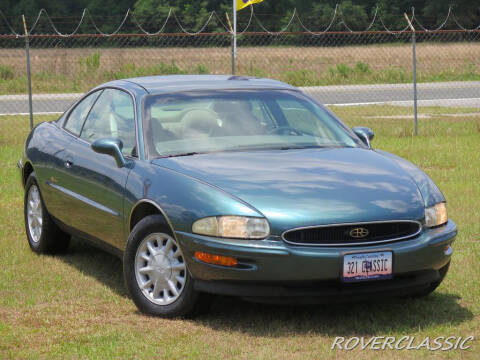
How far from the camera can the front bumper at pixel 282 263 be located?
5.02 m

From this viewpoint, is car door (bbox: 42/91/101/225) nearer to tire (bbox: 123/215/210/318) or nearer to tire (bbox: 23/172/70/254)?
tire (bbox: 23/172/70/254)

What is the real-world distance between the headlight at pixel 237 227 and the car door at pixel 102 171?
3.24ft

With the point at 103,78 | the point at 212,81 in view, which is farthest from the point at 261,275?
the point at 103,78

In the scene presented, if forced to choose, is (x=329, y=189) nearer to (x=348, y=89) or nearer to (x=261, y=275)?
(x=261, y=275)

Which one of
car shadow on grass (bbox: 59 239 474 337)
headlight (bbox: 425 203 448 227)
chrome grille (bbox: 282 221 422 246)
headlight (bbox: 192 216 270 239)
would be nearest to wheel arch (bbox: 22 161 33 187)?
car shadow on grass (bbox: 59 239 474 337)

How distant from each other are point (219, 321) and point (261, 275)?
61cm

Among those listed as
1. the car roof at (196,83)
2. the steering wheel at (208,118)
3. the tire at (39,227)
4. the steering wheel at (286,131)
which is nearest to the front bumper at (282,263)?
the steering wheel at (208,118)

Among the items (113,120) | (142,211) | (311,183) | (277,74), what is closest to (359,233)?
(311,183)

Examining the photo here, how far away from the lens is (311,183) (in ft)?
17.8

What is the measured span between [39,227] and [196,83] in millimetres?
1916

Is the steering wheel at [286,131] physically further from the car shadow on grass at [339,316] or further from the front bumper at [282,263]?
the front bumper at [282,263]

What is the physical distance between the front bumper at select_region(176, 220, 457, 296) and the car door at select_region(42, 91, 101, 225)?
1.87m

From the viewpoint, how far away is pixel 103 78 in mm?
27719

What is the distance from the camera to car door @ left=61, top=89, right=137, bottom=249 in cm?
610
